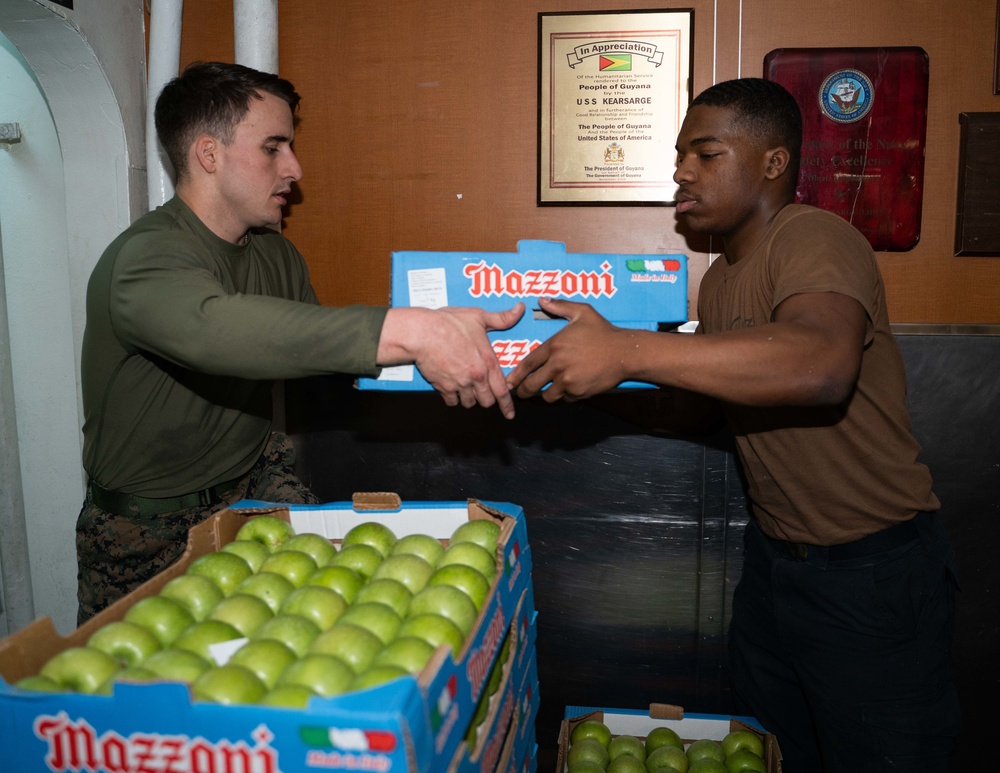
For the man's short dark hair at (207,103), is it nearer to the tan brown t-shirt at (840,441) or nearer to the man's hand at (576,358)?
the man's hand at (576,358)

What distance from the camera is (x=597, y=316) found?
159cm

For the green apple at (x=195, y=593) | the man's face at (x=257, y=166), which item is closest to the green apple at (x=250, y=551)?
the green apple at (x=195, y=593)

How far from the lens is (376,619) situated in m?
1.17

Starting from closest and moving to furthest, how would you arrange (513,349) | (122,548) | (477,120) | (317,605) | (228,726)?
(228,726), (317,605), (513,349), (122,548), (477,120)

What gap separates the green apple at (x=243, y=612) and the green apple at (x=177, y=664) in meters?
0.12

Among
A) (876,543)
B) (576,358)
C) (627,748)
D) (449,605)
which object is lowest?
(627,748)

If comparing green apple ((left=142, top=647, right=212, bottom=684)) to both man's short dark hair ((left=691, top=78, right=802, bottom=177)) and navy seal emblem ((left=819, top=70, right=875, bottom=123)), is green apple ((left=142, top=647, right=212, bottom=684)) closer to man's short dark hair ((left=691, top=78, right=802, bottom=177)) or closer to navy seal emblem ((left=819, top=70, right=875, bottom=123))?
man's short dark hair ((left=691, top=78, right=802, bottom=177))

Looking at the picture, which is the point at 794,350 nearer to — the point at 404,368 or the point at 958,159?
the point at 404,368

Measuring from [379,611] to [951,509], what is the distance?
7.25 ft

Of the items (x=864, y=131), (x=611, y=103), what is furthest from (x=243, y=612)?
(x=864, y=131)

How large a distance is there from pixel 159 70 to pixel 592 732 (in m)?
2.40

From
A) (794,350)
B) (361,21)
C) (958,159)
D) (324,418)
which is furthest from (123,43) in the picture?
(958,159)

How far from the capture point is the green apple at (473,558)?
137 centimetres

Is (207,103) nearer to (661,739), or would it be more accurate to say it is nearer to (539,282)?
(539,282)
